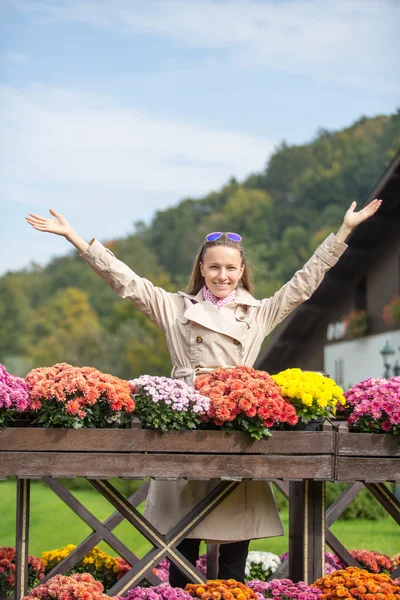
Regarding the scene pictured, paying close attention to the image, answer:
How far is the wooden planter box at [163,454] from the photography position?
176 inches

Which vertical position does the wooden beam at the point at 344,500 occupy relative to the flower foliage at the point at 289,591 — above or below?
above

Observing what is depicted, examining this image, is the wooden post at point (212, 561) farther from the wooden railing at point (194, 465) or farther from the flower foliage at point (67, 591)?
the flower foliage at point (67, 591)

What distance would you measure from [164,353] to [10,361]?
17473mm

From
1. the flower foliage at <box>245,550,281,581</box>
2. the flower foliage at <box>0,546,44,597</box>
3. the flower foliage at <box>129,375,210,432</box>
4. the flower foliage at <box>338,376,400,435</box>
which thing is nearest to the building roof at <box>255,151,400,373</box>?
the flower foliage at <box>245,550,281,581</box>

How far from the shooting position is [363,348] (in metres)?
20.3

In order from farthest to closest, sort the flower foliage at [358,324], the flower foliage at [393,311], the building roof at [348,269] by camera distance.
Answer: the flower foliage at [358,324] < the building roof at [348,269] < the flower foliage at [393,311]

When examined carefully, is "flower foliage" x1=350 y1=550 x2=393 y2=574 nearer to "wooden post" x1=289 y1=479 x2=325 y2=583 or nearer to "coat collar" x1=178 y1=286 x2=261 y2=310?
"wooden post" x1=289 y1=479 x2=325 y2=583

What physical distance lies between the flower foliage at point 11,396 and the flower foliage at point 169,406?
0.55 m

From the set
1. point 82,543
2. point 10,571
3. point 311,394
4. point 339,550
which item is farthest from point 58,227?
point 339,550

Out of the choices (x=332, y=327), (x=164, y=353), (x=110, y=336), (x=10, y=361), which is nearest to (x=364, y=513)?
(x=332, y=327)

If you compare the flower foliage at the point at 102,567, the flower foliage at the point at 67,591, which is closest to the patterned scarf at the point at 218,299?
the flower foliage at the point at 67,591

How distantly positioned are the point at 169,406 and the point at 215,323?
2.57 feet

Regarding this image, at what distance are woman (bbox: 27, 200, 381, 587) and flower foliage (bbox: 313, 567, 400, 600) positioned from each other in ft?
1.40

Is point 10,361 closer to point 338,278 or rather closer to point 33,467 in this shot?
point 338,278
